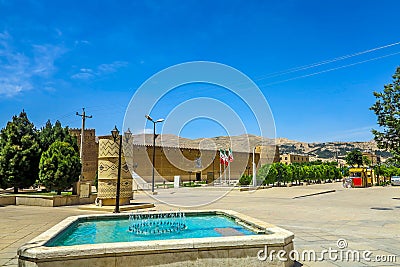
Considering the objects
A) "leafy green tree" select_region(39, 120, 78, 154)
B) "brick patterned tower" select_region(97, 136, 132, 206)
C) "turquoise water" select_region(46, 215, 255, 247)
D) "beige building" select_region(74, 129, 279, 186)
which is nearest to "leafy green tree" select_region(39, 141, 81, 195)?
"brick patterned tower" select_region(97, 136, 132, 206)

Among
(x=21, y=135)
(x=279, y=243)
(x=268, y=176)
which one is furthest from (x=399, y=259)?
(x=268, y=176)

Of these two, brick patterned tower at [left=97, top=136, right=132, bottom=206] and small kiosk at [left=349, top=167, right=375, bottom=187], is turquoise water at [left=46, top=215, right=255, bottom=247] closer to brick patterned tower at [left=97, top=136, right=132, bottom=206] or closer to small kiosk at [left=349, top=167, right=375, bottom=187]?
brick patterned tower at [left=97, top=136, right=132, bottom=206]

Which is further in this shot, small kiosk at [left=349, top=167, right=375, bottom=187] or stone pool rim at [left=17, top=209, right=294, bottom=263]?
small kiosk at [left=349, top=167, right=375, bottom=187]

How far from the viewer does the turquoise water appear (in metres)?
6.34

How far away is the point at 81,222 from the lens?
7766 millimetres

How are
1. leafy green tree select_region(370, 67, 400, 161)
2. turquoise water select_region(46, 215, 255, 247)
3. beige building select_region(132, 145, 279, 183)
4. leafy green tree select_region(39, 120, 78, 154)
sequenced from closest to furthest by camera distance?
turquoise water select_region(46, 215, 255, 247), leafy green tree select_region(370, 67, 400, 161), leafy green tree select_region(39, 120, 78, 154), beige building select_region(132, 145, 279, 183)

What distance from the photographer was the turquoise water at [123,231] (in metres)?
6.34

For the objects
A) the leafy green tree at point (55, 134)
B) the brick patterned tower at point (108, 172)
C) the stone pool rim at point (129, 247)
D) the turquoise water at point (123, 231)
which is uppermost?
the leafy green tree at point (55, 134)

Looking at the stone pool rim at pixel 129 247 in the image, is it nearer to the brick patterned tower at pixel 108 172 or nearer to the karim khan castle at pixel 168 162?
the brick patterned tower at pixel 108 172

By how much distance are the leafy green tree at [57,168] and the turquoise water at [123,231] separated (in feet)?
29.7

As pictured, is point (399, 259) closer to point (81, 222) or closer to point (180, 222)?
point (180, 222)

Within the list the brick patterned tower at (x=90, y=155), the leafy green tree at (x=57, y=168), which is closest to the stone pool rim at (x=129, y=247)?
the leafy green tree at (x=57, y=168)

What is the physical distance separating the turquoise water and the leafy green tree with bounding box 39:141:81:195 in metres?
9.07

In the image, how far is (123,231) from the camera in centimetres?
732
